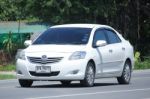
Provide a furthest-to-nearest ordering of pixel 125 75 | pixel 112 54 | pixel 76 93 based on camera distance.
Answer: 1. pixel 125 75
2. pixel 112 54
3. pixel 76 93

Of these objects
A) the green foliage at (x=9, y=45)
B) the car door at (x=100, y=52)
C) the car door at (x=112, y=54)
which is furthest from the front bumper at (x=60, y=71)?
the green foliage at (x=9, y=45)

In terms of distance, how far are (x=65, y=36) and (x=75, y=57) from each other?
128cm

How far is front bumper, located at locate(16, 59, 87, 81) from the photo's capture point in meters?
18.2

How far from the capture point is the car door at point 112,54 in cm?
1984

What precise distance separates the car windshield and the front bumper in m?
1.06

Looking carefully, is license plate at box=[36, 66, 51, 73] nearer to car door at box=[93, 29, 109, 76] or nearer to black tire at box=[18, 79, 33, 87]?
black tire at box=[18, 79, 33, 87]

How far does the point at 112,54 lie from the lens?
66.1 ft

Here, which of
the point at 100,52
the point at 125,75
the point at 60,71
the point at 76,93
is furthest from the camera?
the point at 125,75

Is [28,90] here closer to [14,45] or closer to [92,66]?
[92,66]

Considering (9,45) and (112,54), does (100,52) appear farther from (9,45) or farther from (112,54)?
(9,45)

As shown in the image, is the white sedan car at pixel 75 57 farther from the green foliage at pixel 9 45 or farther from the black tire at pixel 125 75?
the green foliage at pixel 9 45

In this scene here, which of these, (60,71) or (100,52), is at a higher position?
(100,52)

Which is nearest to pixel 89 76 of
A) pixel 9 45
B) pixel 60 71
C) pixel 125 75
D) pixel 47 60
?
pixel 60 71

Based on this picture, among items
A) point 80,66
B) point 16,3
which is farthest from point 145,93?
point 16,3
